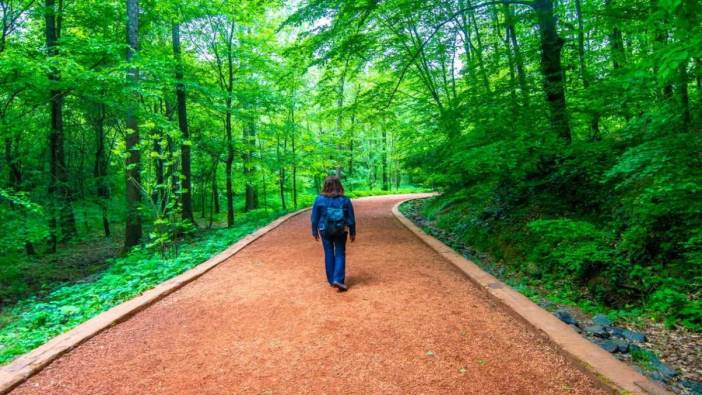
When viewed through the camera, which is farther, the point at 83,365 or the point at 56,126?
the point at 56,126

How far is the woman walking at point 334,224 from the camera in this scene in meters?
4.75

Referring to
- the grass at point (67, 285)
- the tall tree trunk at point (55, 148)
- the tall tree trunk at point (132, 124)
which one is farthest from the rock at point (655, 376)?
the tall tree trunk at point (55, 148)

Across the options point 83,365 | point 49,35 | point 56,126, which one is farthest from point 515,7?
point 56,126

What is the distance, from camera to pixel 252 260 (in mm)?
6812

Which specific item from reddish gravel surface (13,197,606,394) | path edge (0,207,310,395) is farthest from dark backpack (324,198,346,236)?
path edge (0,207,310,395)

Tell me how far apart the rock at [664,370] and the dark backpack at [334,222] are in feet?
10.9

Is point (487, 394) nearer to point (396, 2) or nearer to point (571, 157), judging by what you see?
point (571, 157)

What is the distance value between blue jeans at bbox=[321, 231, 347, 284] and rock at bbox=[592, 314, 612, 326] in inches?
114

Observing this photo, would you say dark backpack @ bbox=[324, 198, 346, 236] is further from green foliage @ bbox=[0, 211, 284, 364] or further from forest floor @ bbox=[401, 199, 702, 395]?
green foliage @ bbox=[0, 211, 284, 364]

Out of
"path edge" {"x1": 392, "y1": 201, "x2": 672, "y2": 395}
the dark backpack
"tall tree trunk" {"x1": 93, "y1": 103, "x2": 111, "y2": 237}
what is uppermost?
"tall tree trunk" {"x1": 93, "y1": 103, "x2": 111, "y2": 237}

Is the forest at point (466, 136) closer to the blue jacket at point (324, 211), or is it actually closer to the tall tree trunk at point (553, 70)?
the tall tree trunk at point (553, 70)

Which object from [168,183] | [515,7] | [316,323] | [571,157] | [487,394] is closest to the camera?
[487,394]

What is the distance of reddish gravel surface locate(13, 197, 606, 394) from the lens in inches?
107

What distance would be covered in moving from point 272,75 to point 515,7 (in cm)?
931
